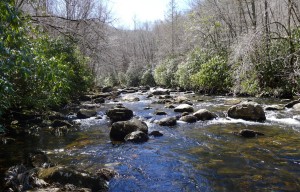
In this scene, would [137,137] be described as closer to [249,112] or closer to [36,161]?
[36,161]

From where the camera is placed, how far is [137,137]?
27.9ft

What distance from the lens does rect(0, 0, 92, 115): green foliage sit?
378cm

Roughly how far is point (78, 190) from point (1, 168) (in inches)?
95.9

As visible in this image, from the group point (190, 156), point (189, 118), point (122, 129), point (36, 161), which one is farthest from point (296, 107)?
point (36, 161)

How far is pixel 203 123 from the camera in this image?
10.8 meters

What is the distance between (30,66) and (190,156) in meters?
4.17

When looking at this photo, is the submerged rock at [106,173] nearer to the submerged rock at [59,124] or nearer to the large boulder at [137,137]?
the large boulder at [137,137]

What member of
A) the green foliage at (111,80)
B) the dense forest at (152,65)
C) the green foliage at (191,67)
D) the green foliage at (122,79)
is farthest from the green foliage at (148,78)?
the green foliage at (191,67)

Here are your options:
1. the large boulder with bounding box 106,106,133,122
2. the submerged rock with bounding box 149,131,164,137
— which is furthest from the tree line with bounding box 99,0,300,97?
the submerged rock with bounding box 149,131,164,137

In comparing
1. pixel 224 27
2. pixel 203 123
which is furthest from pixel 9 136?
pixel 224 27

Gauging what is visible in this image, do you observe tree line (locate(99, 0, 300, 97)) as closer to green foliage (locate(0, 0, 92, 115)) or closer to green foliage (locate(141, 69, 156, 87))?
green foliage (locate(141, 69, 156, 87))

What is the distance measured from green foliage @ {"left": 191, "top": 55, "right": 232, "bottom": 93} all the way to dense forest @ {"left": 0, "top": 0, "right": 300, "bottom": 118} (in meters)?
0.07

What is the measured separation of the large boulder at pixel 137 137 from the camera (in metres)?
8.46

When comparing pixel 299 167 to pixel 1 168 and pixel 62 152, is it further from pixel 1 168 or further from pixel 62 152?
pixel 1 168
